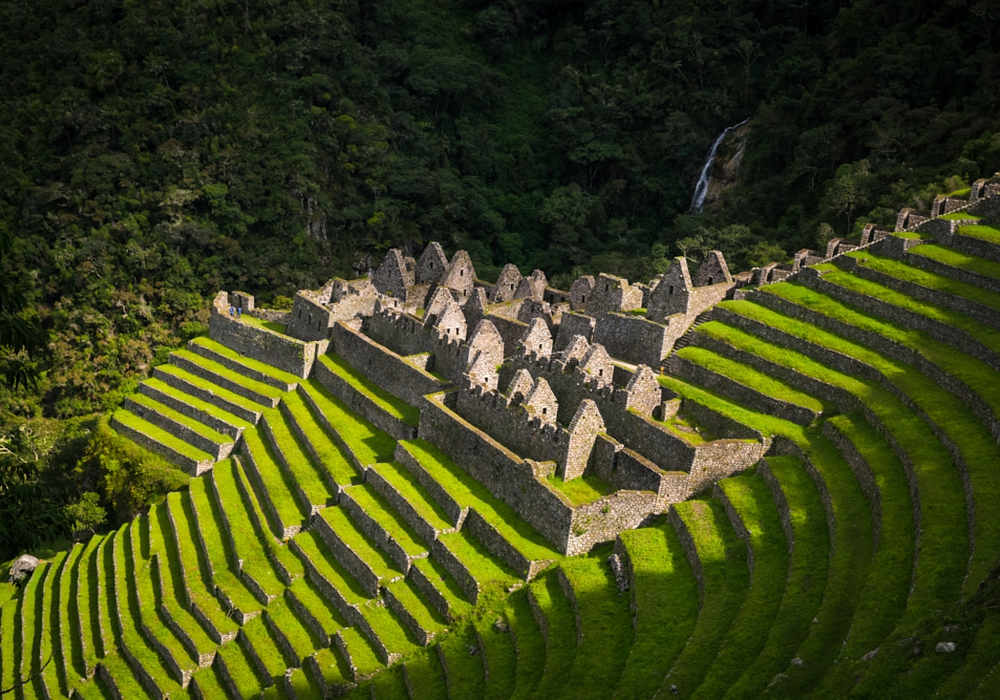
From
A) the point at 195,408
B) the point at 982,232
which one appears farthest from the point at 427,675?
the point at 982,232

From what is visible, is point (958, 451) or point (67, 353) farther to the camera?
point (67, 353)

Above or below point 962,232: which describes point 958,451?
below

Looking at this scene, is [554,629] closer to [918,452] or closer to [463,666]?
[463,666]

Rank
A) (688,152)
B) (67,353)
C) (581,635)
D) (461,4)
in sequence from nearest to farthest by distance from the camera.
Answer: (581,635), (67,353), (688,152), (461,4)

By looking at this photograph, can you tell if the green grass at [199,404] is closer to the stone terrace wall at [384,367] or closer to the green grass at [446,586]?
the stone terrace wall at [384,367]

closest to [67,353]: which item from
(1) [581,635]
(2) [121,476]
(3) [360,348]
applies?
(2) [121,476]

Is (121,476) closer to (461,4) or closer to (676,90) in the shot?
(676,90)

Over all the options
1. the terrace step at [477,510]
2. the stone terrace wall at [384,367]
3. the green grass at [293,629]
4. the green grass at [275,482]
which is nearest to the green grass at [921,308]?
the terrace step at [477,510]
